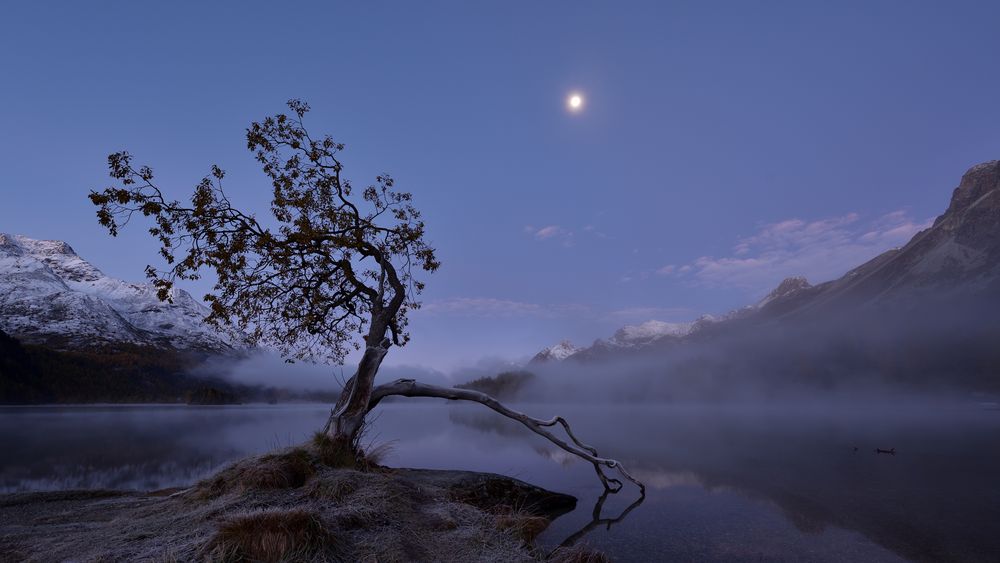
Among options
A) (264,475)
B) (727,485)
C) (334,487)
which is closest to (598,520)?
(334,487)

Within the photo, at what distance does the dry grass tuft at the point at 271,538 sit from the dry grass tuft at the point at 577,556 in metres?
4.19

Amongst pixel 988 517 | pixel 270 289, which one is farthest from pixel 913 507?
pixel 270 289

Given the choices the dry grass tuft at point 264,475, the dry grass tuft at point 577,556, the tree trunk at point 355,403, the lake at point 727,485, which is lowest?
the lake at point 727,485

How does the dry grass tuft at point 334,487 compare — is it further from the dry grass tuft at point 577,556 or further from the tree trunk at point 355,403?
the dry grass tuft at point 577,556

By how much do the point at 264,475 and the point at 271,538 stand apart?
411 centimetres

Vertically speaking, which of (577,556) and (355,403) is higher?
(355,403)

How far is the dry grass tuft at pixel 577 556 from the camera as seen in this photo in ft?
29.5

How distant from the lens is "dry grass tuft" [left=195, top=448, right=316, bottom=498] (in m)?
10.3

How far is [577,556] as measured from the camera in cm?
923

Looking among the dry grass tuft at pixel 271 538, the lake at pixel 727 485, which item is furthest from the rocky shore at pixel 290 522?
the lake at pixel 727 485

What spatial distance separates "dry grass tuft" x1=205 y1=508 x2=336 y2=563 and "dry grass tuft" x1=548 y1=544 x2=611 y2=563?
13.8 ft

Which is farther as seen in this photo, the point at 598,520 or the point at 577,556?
the point at 598,520

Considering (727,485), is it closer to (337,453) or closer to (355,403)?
(355,403)

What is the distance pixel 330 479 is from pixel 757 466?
73.4 ft
